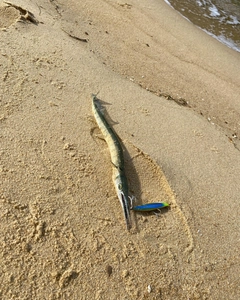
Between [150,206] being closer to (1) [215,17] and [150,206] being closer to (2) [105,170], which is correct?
(2) [105,170]

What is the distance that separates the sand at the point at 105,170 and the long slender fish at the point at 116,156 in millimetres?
62

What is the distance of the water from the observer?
659 centimetres

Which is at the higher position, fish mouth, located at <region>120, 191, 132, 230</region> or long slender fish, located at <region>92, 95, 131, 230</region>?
long slender fish, located at <region>92, 95, 131, 230</region>

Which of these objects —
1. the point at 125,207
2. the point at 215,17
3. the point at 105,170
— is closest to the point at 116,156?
the point at 105,170

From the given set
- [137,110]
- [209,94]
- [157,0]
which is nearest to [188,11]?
[157,0]

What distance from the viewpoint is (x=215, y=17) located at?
7.24m

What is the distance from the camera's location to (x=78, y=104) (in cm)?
326

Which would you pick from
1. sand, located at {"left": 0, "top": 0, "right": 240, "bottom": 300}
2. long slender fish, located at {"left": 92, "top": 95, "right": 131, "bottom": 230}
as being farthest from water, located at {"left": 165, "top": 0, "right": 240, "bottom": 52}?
long slender fish, located at {"left": 92, "top": 95, "right": 131, "bottom": 230}

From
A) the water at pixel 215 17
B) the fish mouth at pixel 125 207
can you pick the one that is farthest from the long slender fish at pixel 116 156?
the water at pixel 215 17

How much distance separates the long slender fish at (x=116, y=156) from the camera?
2494mm

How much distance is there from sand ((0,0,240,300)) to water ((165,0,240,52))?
235cm

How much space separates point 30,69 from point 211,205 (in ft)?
7.55

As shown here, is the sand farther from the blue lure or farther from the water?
the water

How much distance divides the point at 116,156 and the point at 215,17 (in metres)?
5.86
